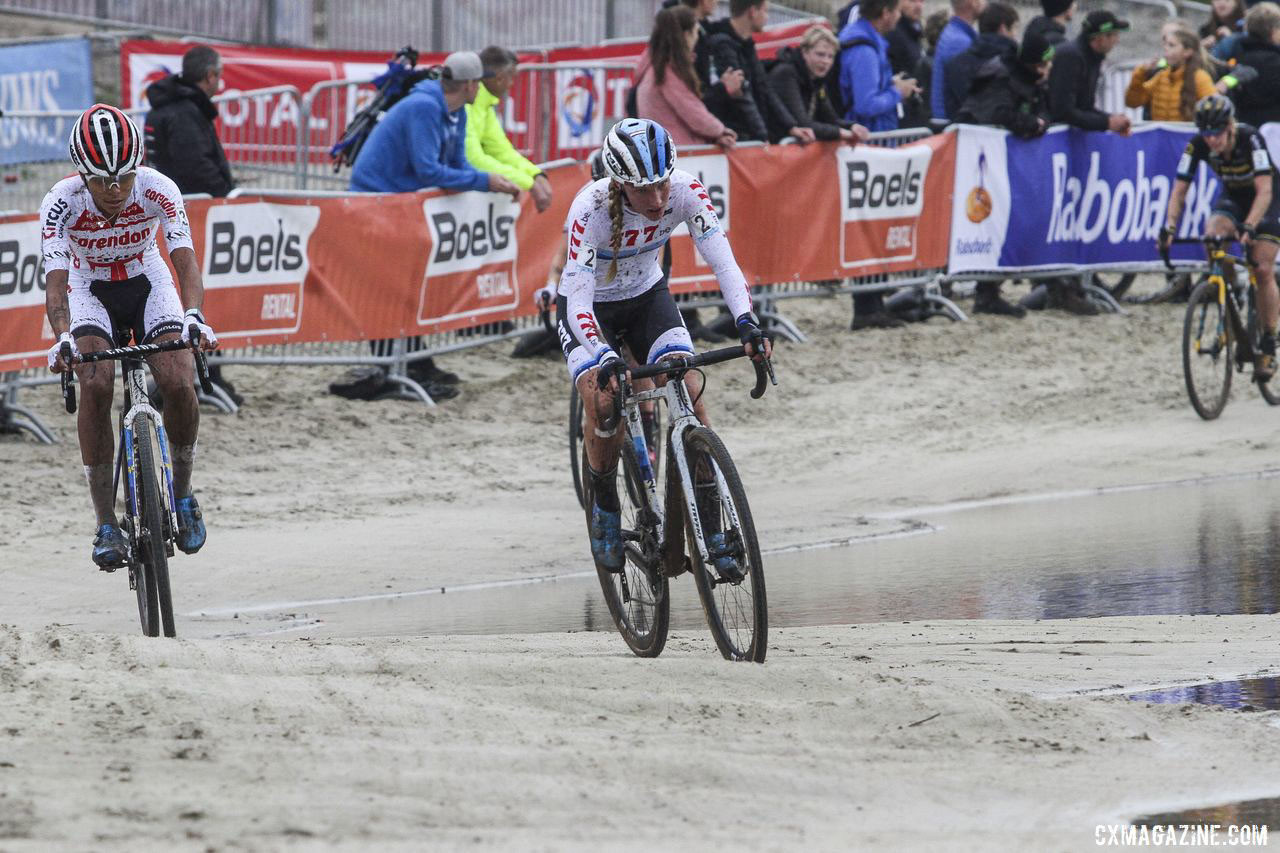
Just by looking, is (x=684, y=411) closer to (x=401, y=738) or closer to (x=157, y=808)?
(x=401, y=738)

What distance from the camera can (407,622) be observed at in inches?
325

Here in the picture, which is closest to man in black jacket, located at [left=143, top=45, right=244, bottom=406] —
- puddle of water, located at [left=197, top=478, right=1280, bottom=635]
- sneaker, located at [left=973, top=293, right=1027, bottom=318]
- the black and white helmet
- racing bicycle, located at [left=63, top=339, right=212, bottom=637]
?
puddle of water, located at [left=197, top=478, right=1280, bottom=635]

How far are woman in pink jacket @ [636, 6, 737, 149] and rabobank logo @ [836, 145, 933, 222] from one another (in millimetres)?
1507

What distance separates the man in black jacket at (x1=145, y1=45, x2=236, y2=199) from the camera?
40.9 feet

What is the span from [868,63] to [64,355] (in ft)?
32.3

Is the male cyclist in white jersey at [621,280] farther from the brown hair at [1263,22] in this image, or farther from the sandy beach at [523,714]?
the brown hair at [1263,22]

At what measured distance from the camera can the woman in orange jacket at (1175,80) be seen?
18234 millimetres

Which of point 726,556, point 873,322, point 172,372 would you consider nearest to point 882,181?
point 873,322

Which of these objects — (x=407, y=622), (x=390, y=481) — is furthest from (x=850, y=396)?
(x=407, y=622)

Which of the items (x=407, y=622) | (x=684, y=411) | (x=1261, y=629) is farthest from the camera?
(x=407, y=622)

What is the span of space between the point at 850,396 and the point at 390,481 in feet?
13.8

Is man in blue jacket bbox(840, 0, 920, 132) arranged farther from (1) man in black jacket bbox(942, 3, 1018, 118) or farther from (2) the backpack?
(2) the backpack

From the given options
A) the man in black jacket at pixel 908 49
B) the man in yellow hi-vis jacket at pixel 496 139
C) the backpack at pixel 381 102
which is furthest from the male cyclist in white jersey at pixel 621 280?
the man in black jacket at pixel 908 49

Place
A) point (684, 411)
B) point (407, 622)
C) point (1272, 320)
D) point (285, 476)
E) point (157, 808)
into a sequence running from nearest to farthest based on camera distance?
point (157, 808)
point (684, 411)
point (407, 622)
point (285, 476)
point (1272, 320)
